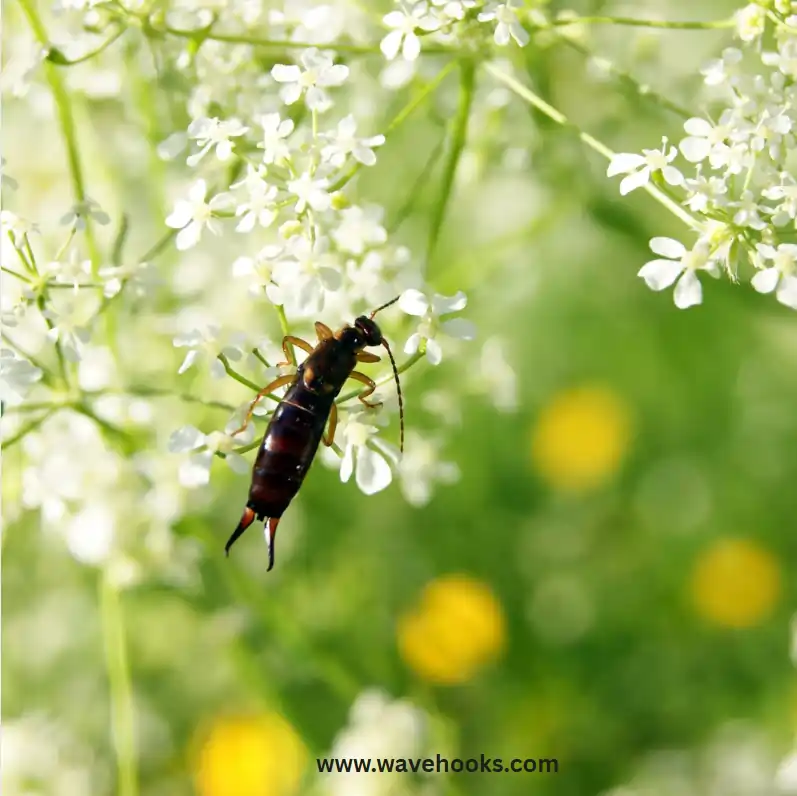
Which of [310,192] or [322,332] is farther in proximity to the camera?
[322,332]

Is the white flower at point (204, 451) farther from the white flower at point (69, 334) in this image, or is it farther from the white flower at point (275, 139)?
the white flower at point (275, 139)

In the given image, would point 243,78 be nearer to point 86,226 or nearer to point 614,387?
point 86,226

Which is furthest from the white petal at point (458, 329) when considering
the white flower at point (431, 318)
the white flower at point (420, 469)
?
the white flower at point (420, 469)

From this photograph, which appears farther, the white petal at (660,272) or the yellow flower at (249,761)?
the yellow flower at (249,761)

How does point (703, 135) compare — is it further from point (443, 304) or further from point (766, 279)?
point (443, 304)

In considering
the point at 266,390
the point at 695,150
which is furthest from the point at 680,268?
the point at 266,390
